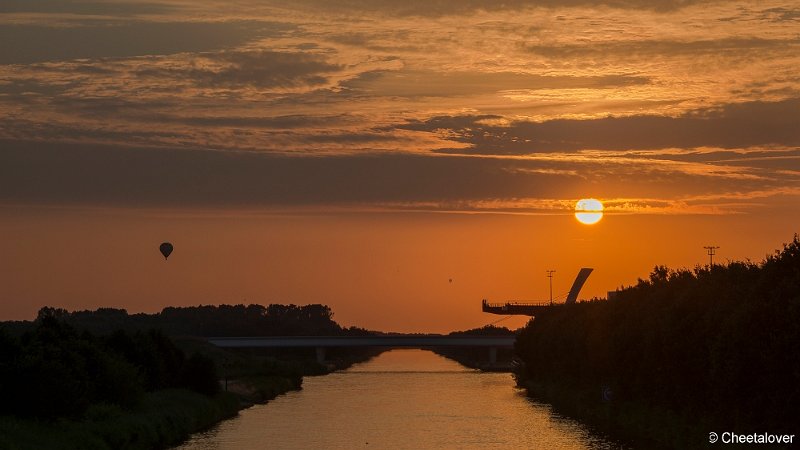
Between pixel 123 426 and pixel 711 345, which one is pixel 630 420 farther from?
pixel 123 426

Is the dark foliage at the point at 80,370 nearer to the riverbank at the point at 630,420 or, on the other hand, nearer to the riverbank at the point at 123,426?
the riverbank at the point at 123,426

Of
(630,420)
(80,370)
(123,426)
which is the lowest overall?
(123,426)

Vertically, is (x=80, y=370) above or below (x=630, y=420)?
above

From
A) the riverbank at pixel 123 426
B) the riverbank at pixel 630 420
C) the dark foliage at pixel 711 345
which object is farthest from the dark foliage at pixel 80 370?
the dark foliage at pixel 711 345

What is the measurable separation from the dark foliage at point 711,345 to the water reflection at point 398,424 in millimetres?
5565

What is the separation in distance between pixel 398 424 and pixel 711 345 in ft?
110

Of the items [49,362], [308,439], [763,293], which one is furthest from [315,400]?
[763,293]

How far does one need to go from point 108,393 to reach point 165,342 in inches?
1321

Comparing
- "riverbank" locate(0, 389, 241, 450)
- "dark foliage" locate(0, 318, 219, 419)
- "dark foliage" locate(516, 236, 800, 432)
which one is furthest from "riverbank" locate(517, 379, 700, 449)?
"dark foliage" locate(0, 318, 219, 419)

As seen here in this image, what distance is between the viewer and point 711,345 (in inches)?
2549

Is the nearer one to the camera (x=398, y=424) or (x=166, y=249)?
(x=398, y=424)

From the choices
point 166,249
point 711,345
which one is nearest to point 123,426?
point 711,345

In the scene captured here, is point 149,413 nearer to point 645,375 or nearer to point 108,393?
point 108,393

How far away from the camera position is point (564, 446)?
7619 cm
